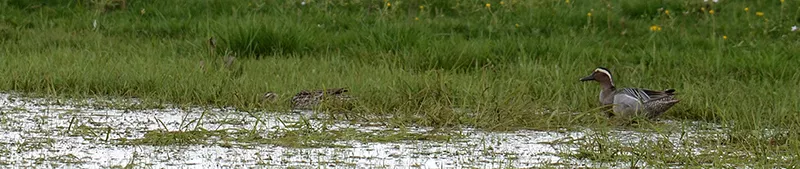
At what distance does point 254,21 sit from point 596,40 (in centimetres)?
265

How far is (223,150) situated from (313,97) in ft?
5.26

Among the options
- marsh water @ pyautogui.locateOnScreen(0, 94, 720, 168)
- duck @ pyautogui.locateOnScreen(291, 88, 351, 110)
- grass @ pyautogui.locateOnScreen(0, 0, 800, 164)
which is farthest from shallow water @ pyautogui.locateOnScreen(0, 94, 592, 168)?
grass @ pyautogui.locateOnScreen(0, 0, 800, 164)

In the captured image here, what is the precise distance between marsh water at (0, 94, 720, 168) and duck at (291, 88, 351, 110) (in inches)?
10.5

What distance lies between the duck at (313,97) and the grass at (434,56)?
113mm

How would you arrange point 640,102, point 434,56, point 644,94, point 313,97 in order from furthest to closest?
1. point 434,56
2. point 313,97
3. point 644,94
4. point 640,102

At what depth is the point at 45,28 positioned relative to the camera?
33.6 ft

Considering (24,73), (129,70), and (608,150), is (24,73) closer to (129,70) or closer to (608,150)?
(129,70)

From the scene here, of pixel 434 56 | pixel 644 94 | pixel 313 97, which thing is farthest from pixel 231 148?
pixel 434 56

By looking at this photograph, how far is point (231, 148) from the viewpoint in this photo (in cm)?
548

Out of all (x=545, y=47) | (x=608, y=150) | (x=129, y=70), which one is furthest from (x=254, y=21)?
(x=608, y=150)

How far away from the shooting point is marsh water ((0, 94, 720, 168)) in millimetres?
5090

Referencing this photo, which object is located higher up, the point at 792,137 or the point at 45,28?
the point at 792,137

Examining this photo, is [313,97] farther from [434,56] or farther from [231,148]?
[434,56]

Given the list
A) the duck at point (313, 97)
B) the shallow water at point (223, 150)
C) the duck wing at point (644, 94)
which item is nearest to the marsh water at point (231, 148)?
the shallow water at point (223, 150)
